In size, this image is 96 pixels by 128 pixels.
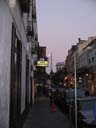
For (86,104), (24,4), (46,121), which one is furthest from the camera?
(46,121)

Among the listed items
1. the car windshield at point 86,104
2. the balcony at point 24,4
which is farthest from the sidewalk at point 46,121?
the balcony at point 24,4

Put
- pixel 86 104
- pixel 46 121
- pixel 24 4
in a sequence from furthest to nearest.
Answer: pixel 46 121
pixel 86 104
pixel 24 4

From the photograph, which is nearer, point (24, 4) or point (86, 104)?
point (24, 4)

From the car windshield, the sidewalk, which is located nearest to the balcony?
the car windshield

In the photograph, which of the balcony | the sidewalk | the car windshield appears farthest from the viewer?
the sidewalk

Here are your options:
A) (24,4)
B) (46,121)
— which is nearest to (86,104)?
(46,121)

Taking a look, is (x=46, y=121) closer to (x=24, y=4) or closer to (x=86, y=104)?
(x=86, y=104)

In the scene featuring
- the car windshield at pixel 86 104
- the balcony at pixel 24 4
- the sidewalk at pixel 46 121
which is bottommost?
the sidewalk at pixel 46 121

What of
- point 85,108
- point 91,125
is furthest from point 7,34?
point 85,108

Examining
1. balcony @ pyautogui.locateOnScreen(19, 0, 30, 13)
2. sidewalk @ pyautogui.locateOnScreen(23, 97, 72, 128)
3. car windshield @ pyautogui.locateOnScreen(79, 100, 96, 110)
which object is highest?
balcony @ pyautogui.locateOnScreen(19, 0, 30, 13)

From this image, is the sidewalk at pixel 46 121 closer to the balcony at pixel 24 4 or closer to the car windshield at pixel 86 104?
the car windshield at pixel 86 104

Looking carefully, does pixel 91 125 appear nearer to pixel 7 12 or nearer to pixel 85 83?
pixel 7 12

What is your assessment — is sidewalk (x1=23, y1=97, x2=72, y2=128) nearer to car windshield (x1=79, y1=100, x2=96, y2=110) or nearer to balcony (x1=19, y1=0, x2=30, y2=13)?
car windshield (x1=79, y1=100, x2=96, y2=110)

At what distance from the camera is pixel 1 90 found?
10.1m
